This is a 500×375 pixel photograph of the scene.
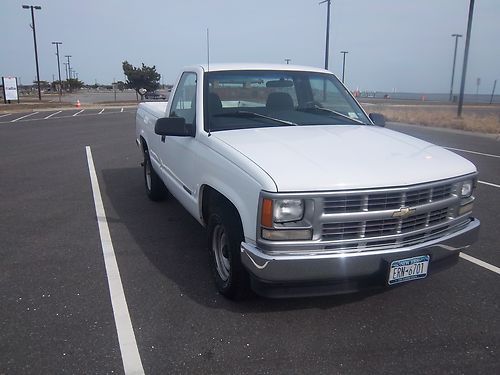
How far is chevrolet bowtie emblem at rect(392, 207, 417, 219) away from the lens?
9.54ft

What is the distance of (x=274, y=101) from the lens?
448 cm

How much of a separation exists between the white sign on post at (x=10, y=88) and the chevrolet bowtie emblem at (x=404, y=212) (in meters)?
39.1

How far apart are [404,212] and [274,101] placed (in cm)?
202

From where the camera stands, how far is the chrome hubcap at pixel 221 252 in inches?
140

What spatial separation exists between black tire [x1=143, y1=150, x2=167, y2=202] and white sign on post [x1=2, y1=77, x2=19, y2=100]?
34678 millimetres

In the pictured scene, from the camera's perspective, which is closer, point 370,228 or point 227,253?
point 370,228

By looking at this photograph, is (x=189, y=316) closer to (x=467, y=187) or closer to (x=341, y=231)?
(x=341, y=231)

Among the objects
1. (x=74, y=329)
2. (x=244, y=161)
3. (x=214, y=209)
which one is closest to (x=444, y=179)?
(x=244, y=161)

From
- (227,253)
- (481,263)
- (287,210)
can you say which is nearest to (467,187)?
(481,263)

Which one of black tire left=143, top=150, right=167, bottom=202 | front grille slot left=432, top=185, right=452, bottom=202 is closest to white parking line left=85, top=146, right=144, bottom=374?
black tire left=143, top=150, right=167, bottom=202

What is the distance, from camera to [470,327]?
318cm

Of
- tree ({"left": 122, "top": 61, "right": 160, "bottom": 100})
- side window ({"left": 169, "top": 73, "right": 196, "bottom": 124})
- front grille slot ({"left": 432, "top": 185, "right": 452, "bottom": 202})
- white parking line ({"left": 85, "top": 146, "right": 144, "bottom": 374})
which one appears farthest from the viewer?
tree ({"left": 122, "top": 61, "right": 160, "bottom": 100})

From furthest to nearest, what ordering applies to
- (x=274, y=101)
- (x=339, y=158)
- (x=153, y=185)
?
1. (x=153, y=185)
2. (x=274, y=101)
3. (x=339, y=158)

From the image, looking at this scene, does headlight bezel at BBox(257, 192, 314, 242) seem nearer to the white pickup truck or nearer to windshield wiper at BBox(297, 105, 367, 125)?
the white pickup truck
